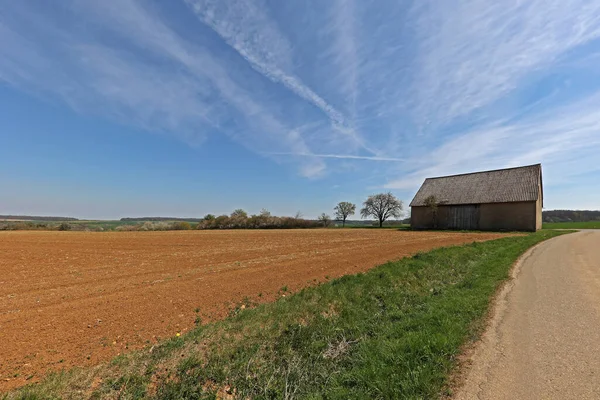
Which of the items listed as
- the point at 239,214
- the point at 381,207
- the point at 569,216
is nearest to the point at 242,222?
the point at 239,214

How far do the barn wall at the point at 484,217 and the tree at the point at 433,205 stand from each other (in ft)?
1.52

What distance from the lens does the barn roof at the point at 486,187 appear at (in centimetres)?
3987

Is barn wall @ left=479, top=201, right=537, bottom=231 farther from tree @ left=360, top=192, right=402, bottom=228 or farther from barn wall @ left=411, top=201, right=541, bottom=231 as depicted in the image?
tree @ left=360, top=192, right=402, bottom=228

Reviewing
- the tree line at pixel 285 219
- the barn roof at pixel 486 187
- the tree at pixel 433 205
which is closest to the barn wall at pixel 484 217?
the tree at pixel 433 205

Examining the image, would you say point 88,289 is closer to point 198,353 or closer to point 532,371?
point 198,353

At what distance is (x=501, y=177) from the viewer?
44.1 meters

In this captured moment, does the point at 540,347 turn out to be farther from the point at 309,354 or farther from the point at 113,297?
the point at 113,297

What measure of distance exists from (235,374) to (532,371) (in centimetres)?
419

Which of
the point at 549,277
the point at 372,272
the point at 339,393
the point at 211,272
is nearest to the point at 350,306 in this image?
the point at 372,272

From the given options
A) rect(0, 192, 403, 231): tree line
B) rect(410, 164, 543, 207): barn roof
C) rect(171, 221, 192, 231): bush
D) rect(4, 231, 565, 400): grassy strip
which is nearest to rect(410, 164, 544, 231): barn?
rect(410, 164, 543, 207): barn roof

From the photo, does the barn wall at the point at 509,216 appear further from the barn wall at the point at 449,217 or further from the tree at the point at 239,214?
the tree at the point at 239,214

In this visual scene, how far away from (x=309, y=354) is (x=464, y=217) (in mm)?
47427

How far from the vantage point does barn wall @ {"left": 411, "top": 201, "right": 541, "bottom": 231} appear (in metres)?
38.0

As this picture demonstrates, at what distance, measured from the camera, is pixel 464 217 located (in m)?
44.7
